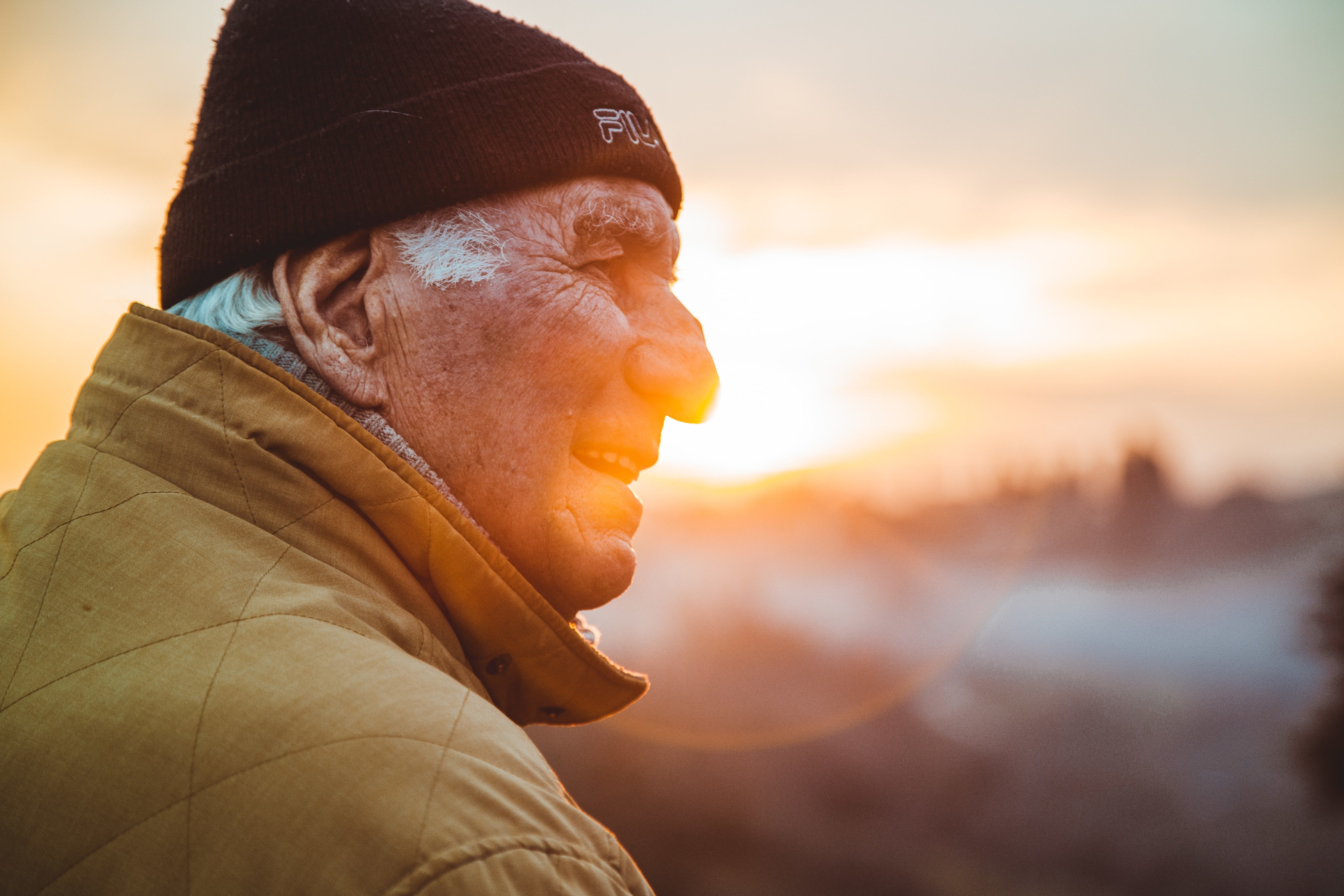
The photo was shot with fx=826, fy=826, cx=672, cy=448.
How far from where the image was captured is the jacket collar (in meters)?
1.44

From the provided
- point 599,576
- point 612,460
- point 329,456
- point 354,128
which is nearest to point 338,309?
point 354,128

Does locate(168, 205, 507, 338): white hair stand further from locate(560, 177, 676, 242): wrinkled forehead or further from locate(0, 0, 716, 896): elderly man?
locate(560, 177, 676, 242): wrinkled forehead

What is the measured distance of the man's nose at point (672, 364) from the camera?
227cm

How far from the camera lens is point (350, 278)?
2035mm

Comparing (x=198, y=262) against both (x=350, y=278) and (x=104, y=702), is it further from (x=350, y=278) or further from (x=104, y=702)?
(x=104, y=702)

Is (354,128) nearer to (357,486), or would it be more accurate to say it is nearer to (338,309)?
(338,309)

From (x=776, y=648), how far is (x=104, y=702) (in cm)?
1084

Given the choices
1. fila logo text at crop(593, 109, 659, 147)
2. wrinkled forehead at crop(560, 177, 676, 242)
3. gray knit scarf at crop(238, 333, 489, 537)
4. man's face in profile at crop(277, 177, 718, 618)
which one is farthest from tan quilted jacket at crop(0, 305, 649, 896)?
fila logo text at crop(593, 109, 659, 147)

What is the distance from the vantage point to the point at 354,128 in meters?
2.05

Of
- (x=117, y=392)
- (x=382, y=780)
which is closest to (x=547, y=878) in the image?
(x=382, y=780)

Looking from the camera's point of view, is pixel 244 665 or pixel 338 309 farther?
pixel 338 309

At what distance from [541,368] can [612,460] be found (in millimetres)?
329

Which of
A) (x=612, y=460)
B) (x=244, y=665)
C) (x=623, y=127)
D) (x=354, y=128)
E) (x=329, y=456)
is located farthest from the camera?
(x=623, y=127)

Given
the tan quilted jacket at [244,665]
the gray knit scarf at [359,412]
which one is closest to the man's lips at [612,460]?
the gray knit scarf at [359,412]
